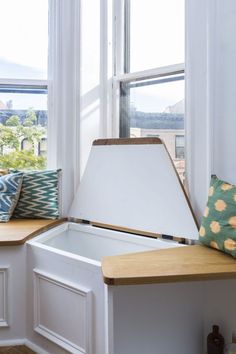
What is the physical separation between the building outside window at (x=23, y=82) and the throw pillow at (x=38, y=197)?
198mm

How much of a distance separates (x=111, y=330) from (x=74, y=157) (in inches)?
54.4

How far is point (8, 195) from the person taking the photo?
235 centimetres

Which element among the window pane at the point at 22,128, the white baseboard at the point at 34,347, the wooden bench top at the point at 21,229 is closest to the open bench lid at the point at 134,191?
the wooden bench top at the point at 21,229

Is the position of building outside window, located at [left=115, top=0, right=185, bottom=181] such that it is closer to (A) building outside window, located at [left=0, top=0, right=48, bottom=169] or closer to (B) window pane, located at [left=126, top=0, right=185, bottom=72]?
(B) window pane, located at [left=126, top=0, right=185, bottom=72]

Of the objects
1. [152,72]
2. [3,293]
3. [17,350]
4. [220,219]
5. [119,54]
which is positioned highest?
[119,54]

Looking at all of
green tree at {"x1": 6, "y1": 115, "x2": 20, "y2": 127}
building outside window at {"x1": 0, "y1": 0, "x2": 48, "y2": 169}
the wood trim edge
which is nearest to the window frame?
the wood trim edge

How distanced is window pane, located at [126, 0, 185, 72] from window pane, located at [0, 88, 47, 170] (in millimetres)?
765

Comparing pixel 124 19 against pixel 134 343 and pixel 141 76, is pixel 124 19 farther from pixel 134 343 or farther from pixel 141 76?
pixel 134 343

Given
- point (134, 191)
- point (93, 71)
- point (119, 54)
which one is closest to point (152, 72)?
point (119, 54)

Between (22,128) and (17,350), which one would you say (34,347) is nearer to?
(17,350)

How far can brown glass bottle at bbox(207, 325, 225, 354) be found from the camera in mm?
1612

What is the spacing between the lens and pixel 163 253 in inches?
63.9

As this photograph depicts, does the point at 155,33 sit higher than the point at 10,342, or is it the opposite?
the point at 155,33

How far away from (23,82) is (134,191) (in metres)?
1.25
